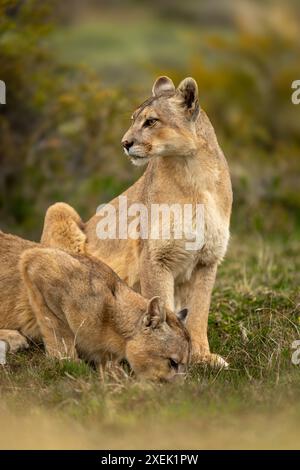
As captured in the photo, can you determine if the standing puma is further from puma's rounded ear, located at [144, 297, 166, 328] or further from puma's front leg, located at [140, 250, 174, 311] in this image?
puma's rounded ear, located at [144, 297, 166, 328]

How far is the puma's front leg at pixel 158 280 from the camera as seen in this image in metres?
10.1

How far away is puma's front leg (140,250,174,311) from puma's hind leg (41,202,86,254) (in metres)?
1.45

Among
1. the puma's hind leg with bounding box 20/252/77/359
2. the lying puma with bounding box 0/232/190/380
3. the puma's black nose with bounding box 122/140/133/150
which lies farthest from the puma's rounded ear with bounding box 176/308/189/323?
the puma's black nose with bounding box 122/140/133/150

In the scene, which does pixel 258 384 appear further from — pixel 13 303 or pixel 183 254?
pixel 13 303

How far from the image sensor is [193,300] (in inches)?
414

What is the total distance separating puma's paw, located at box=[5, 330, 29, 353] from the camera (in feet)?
32.5

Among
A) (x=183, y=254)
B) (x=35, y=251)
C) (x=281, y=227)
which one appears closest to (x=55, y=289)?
(x=35, y=251)

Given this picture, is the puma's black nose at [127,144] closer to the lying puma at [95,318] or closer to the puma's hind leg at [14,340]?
the lying puma at [95,318]

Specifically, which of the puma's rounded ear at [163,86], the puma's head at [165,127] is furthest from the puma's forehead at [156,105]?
the puma's rounded ear at [163,86]

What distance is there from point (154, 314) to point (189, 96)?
2.36 metres

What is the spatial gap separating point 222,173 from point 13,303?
2607mm

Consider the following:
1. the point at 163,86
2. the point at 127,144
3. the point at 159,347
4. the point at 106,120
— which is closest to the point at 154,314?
the point at 159,347

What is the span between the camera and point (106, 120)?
17.6m

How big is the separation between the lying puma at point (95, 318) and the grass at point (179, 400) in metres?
0.28
